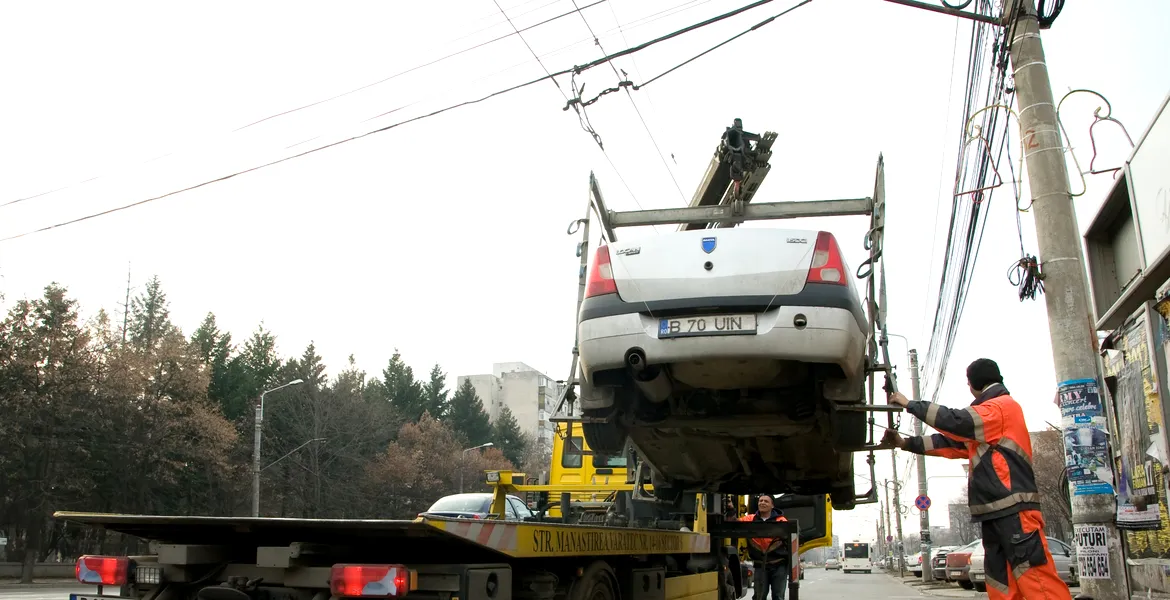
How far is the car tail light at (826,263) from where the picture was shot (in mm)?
5207

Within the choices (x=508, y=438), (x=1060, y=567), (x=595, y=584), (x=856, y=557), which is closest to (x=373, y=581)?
(x=595, y=584)

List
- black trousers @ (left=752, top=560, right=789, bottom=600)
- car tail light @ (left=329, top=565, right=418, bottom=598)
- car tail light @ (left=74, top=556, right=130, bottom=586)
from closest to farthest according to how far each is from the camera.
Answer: car tail light @ (left=329, top=565, right=418, bottom=598) < car tail light @ (left=74, top=556, right=130, bottom=586) < black trousers @ (left=752, top=560, right=789, bottom=600)

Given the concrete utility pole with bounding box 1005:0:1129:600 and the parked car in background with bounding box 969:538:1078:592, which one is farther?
the parked car in background with bounding box 969:538:1078:592

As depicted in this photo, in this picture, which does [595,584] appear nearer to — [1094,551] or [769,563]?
[1094,551]

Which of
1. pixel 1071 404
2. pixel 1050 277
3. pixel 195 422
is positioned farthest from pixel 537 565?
pixel 195 422

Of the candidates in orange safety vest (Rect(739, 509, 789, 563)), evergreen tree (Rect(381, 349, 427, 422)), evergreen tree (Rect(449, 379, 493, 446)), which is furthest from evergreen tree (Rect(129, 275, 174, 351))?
orange safety vest (Rect(739, 509, 789, 563))

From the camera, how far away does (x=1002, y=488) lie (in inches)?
187

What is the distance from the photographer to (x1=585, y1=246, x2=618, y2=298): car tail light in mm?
5480

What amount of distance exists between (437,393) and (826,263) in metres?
73.5

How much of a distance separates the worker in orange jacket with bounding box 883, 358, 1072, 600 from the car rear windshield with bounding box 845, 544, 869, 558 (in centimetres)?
5190

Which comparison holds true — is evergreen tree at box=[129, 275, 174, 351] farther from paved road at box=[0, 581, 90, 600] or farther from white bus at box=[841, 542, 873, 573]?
white bus at box=[841, 542, 873, 573]

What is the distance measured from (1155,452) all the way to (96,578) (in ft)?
21.5

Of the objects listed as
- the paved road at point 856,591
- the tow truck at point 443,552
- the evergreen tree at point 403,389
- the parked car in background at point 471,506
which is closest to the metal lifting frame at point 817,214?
the tow truck at point 443,552

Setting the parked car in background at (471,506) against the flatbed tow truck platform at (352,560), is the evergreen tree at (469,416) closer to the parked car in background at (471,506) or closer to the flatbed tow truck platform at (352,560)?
the parked car in background at (471,506)
